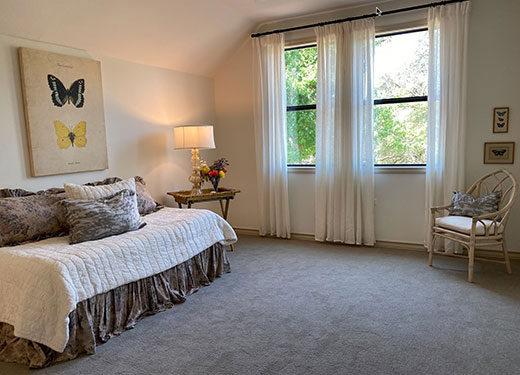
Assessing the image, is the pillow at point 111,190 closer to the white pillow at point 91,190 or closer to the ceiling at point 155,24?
the white pillow at point 91,190

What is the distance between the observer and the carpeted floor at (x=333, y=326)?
2229 mm

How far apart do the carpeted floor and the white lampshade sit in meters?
1.52

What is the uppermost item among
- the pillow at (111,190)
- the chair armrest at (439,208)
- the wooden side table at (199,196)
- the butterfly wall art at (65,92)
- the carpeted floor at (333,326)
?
the butterfly wall art at (65,92)

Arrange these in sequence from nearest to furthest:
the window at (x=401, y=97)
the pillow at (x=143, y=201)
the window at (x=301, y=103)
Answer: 1. the pillow at (x=143, y=201)
2. the window at (x=401, y=97)
3. the window at (x=301, y=103)

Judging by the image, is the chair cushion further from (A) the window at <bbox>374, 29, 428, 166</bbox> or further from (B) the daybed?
(B) the daybed

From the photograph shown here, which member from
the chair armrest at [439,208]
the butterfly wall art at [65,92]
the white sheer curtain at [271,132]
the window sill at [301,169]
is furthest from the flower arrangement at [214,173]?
the chair armrest at [439,208]

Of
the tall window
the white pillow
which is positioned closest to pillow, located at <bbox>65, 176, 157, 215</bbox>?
the white pillow

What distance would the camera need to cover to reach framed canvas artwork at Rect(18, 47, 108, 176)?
10.3 ft

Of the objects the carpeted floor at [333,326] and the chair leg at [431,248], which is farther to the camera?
the chair leg at [431,248]

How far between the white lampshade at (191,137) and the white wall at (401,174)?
1.02 meters

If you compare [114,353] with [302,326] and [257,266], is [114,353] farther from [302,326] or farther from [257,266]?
[257,266]

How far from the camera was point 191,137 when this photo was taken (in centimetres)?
429

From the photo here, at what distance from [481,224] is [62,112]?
153 inches

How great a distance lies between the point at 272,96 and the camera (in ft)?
16.0
